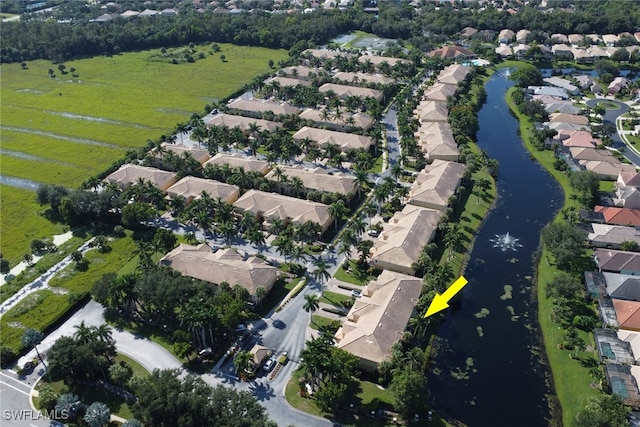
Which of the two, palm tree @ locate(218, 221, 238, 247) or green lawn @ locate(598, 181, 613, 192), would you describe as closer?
palm tree @ locate(218, 221, 238, 247)

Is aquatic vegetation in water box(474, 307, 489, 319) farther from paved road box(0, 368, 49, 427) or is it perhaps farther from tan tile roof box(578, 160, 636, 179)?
paved road box(0, 368, 49, 427)

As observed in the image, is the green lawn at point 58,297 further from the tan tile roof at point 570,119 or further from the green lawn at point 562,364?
the tan tile roof at point 570,119

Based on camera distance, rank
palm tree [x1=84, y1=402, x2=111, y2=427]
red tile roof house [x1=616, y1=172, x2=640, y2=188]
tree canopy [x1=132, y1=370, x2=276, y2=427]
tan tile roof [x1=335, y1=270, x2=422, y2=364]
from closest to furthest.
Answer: tree canopy [x1=132, y1=370, x2=276, y2=427] → palm tree [x1=84, y1=402, x2=111, y2=427] → tan tile roof [x1=335, y1=270, x2=422, y2=364] → red tile roof house [x1=616, y1=172, x2=640, y2=188]

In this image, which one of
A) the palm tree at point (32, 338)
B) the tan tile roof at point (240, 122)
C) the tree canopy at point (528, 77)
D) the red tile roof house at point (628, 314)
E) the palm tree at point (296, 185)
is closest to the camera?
the palm tree at point (32, 338)

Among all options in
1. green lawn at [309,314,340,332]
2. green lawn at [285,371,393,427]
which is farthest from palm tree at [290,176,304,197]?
green lawn at [285,371,393,427]

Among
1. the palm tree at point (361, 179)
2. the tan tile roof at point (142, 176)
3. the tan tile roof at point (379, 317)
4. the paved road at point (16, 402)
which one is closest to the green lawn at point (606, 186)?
the palm tree at point (361, 179)

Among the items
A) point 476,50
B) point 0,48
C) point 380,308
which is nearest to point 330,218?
point 380,308
